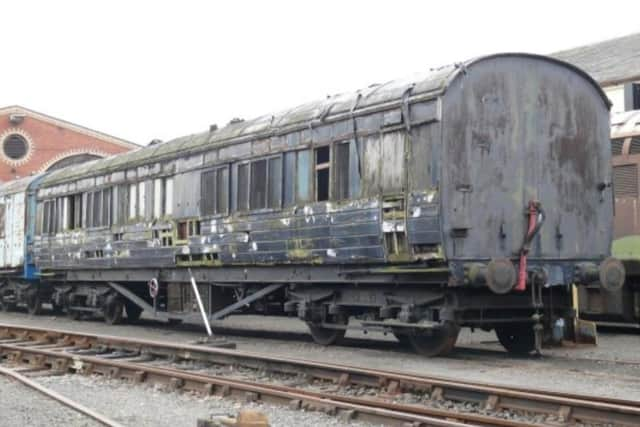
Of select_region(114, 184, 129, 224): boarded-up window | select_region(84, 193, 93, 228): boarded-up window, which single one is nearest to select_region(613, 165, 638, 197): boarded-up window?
select_region(114, 184, 129, 224): boarded-up window

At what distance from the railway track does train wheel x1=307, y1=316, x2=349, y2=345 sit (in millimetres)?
2145

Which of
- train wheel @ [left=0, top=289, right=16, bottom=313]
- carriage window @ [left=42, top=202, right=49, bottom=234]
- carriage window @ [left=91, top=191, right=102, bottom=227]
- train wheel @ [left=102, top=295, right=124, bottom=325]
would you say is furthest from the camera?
train wheel @ [left=0, top=289, right=16, bottom=313]

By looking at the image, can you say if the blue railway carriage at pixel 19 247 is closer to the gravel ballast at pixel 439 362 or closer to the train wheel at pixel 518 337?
the gravel ballast at pixel 439 362

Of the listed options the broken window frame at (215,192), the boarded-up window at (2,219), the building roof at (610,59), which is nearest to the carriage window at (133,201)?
the broken window frame at (215,192)

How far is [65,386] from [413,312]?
4.41m

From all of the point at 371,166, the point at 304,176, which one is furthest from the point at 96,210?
the point at 371,166

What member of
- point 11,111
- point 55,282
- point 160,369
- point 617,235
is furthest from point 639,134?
point 11,111

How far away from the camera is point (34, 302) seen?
22516 millimetres

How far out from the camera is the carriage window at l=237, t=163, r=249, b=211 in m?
13.9

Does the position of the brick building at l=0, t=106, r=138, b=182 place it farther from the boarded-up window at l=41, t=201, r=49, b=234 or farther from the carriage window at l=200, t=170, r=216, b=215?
the carriage window at l=200, t=170, r=216, b=215

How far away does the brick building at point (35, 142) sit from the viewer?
143ft

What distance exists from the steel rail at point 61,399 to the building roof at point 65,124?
35.0 meters

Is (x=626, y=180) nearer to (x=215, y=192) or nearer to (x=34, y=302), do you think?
(x=215, y=192)

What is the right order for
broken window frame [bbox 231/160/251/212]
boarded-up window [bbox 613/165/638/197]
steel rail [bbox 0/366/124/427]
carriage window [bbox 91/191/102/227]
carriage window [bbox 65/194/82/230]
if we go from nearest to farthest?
steel rail [bbox 0/366/124/427] → broken window frame [bbox 231/160/251/212] → boarded-up window [bbox 613/165/638/197] → carriage window [bbox 91/191/102/227] → carriage window [bbox 65/194/82/230]
